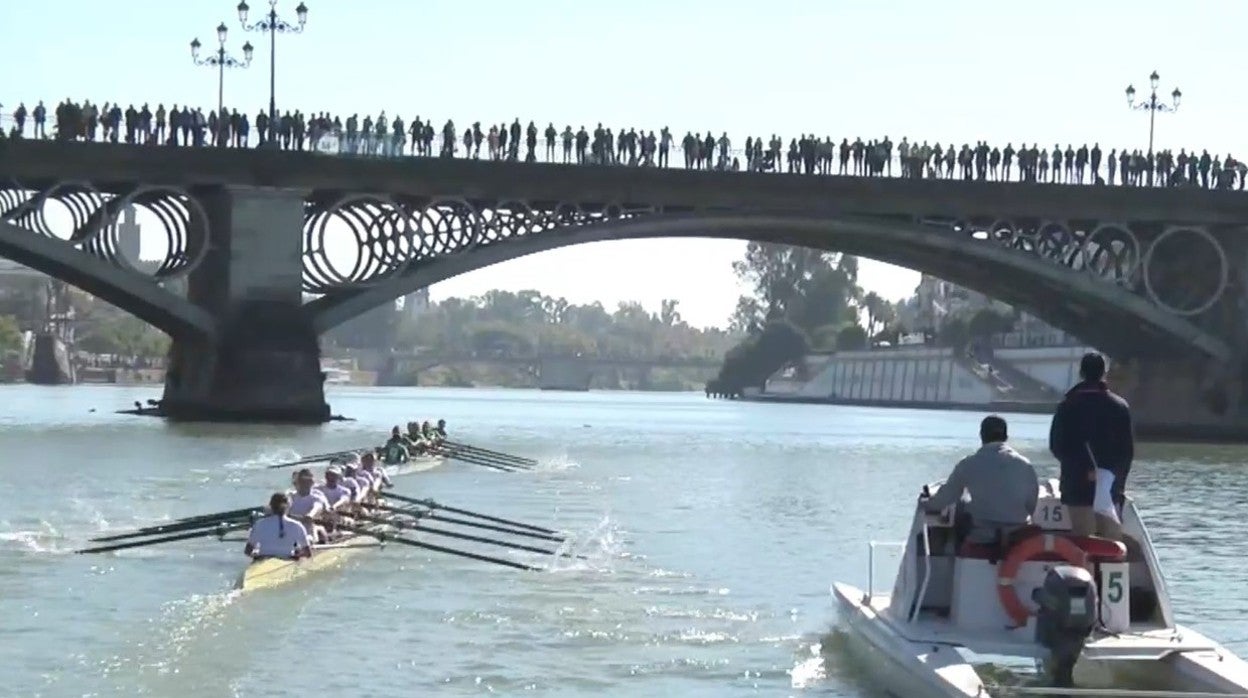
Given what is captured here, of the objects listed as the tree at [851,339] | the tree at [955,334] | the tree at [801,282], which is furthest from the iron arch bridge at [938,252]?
the tree at [801,282]

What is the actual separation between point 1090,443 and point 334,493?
41.3 ft

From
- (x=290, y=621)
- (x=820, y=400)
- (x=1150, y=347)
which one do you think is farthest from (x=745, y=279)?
(x=290, y=621)

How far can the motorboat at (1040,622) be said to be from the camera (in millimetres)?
16594

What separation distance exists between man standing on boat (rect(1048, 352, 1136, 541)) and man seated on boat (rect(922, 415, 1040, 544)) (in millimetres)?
295

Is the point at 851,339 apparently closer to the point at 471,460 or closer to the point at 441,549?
the point at 471,460

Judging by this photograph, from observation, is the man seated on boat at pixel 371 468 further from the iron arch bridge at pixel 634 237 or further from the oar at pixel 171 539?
the iron arch bridge at pixel 634 237

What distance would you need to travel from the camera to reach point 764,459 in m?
60.1

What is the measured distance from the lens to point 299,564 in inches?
990

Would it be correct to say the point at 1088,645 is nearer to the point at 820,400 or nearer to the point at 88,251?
the point at 88,251

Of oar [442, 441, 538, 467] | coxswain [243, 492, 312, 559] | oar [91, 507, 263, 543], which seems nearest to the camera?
coxswain [243, 492, 312, 559]

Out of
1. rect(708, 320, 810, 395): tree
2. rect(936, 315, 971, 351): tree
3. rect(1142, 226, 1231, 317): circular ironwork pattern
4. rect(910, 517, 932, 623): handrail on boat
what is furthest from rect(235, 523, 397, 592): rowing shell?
rect(708, 320, 810, 395): tree

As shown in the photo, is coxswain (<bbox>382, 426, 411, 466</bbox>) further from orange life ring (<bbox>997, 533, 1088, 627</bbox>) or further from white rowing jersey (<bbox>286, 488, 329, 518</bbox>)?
orange life ring (<bbox>997, 533, 1088, 627</bbox>)

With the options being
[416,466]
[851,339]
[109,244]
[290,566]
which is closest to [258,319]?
[109,244]

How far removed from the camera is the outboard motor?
1647cm
